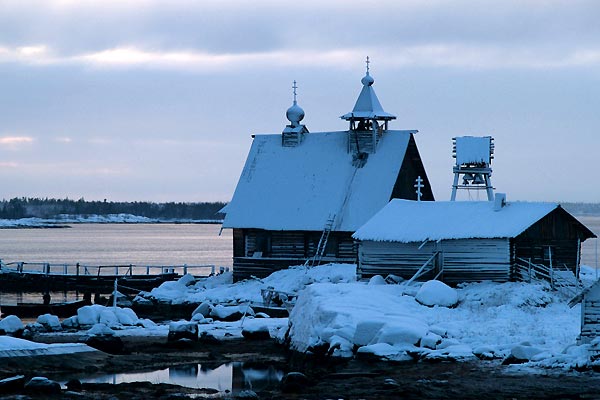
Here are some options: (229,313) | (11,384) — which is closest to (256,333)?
(229,313)

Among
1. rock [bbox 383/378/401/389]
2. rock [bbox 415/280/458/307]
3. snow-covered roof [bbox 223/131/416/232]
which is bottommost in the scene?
rock [bbox 383/378/401/389]

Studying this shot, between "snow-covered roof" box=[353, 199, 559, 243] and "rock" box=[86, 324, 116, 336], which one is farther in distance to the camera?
"snow-covered roof" box=[353, 199, 559, 243]

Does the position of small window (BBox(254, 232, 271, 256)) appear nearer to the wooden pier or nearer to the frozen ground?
the wooden pier

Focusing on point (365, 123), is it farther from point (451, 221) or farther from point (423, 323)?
point (423, 323)

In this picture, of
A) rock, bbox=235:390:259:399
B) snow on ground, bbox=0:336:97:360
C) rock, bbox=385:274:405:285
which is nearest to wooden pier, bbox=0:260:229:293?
rock, bbox=385:274:405:285

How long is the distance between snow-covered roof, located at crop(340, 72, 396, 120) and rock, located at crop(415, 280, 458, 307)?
22493 millimetres

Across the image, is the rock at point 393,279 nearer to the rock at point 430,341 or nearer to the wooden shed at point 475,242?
the wooden shed at point 475,242

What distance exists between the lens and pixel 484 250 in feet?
138

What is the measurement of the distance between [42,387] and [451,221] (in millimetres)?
20760

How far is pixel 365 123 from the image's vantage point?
197 feet

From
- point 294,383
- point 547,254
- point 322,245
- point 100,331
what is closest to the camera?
point 294,383

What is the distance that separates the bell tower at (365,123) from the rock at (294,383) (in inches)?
1252

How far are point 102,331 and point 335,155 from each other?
25.3 meters

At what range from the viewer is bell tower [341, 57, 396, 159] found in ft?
195
